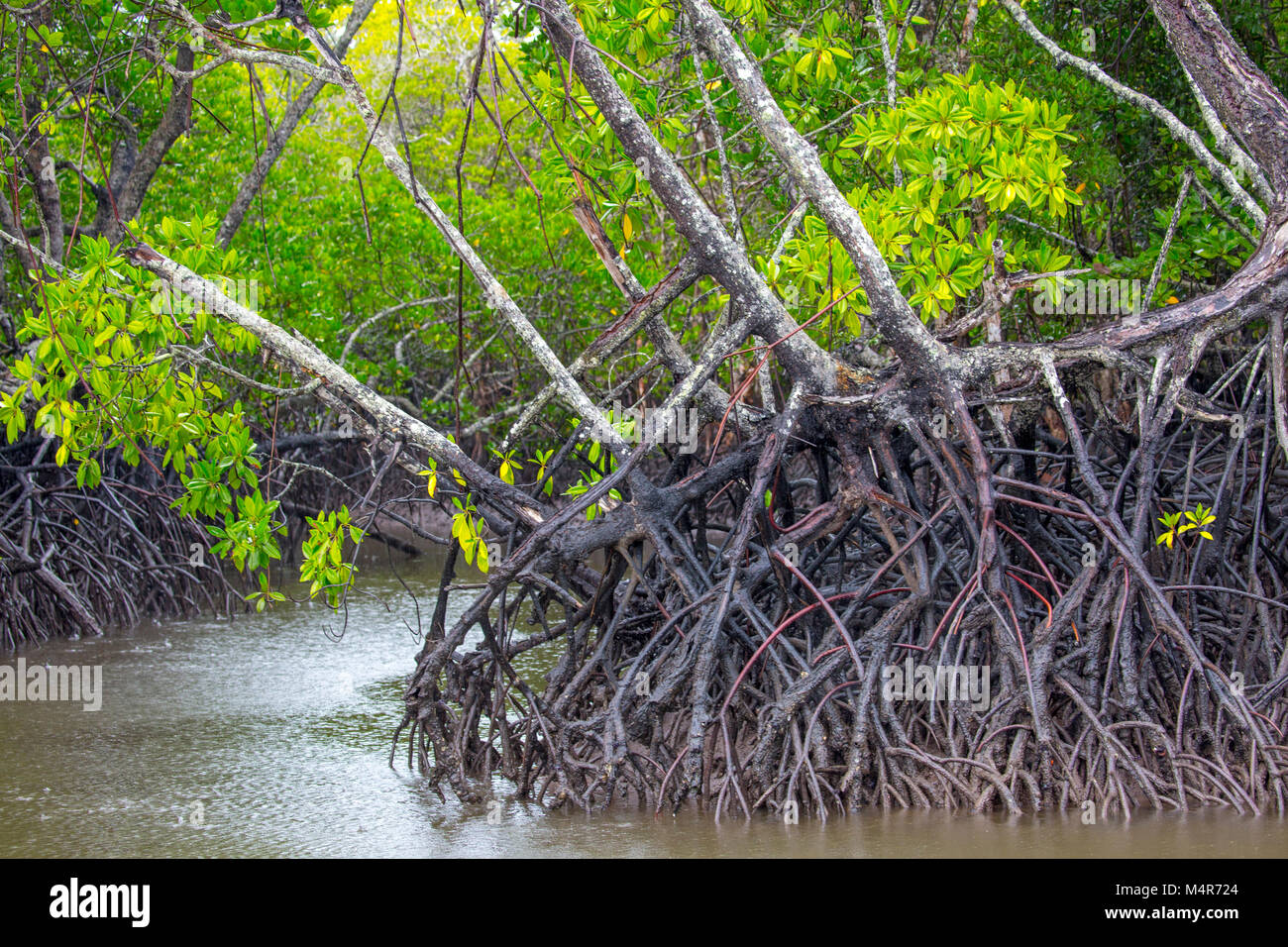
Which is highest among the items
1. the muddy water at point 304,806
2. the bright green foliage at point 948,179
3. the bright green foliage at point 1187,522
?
the bright green foliage at point 948,179

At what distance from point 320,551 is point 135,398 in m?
0.90

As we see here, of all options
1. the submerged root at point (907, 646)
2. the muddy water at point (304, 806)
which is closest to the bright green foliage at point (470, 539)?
the submerged root at point (907, 646)

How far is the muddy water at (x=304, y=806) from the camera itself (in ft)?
12.1

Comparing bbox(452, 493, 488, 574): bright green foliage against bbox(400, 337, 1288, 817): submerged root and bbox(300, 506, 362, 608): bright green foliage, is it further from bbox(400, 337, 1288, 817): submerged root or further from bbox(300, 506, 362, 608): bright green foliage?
bbox(300, 506, 362, 608): bright green foliage

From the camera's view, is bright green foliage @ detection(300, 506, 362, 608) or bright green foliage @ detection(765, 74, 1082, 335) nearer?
Answer: bright green foliage @ detection(765, 74, 1082, 335)

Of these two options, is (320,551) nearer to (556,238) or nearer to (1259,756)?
(1259,756)

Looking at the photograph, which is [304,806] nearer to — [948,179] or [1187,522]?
[948,179]

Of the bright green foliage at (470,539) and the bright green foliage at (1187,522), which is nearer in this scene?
the bright green foliage at (1187,522)

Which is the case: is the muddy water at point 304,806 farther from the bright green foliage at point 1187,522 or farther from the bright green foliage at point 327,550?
the bright green foliage at point 1187,522

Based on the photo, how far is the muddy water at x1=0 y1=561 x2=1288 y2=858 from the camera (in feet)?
12.1

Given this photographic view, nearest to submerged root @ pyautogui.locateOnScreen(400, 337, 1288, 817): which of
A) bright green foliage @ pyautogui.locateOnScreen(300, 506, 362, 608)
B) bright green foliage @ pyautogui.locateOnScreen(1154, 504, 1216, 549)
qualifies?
bright green foliage @ pyautogui.locateOnScreen(1154, 504, 1216, 549)

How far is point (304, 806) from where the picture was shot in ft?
14.0

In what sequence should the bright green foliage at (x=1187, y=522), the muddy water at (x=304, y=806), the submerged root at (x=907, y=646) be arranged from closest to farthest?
the muddy water at (x=304, y=806) → the submerged root at (x=907, y=646) → the bright green foliage at (x=1187, y=522)

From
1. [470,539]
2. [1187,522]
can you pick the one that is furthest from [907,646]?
[470,539]
